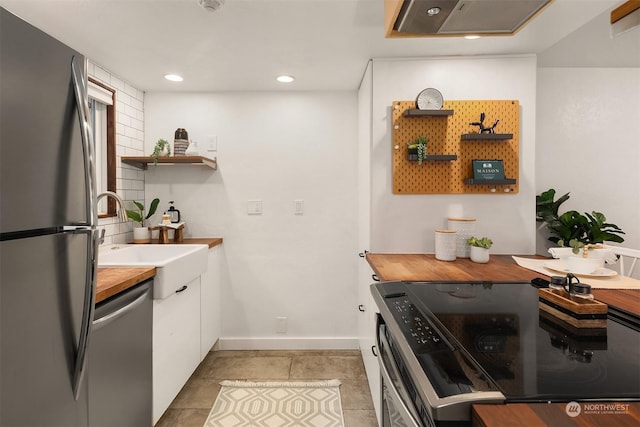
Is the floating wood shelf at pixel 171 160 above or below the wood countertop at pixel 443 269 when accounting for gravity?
above

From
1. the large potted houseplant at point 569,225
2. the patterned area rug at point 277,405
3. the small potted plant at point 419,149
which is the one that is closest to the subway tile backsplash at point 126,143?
the patterned area rug at point 277,405

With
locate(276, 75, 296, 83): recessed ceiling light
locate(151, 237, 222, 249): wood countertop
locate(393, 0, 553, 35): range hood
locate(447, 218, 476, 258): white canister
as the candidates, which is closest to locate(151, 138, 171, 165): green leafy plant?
locate(151, 237, 222, 249): wood countertop

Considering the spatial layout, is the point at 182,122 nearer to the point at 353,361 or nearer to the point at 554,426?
the point at 353,361

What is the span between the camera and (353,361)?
261 cm

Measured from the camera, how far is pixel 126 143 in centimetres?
255

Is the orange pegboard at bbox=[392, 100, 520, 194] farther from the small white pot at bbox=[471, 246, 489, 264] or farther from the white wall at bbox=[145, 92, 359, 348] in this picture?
the white wall at bbox=[145, 92, 359, 348]

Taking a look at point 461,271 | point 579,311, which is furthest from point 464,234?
point 579,311

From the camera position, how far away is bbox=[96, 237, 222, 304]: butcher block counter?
1.28m

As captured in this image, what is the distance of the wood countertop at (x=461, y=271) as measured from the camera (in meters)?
1.20

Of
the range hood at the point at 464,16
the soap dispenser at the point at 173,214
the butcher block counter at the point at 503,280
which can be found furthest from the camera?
the soap dispenser at the point at 173,214

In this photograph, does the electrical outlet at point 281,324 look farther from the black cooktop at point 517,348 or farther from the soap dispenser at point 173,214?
the black cooktop at point 517,348

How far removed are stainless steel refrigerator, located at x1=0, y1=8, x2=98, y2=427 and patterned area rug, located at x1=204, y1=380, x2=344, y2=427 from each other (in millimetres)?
1117

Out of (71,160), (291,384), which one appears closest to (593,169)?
(291,384)

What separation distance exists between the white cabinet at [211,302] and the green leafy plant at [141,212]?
2.06 feet
